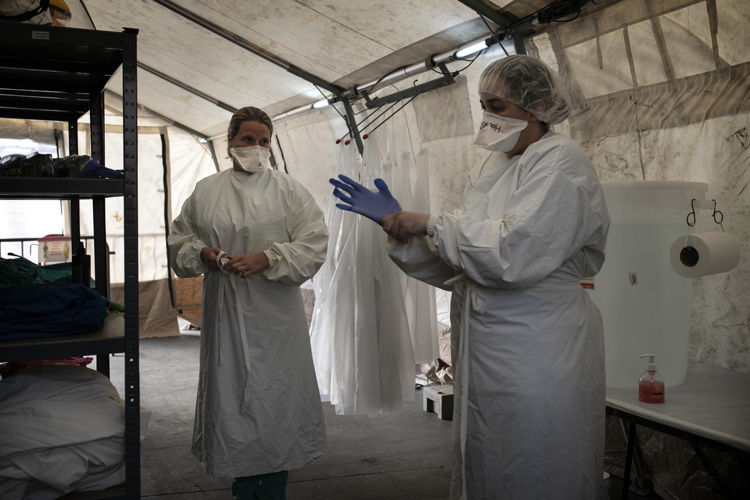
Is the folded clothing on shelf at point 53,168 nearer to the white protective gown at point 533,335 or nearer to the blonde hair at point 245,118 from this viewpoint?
the white protective gown at point 533,335

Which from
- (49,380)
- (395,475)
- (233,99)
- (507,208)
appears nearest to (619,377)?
(507,208)

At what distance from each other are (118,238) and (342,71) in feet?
12.3

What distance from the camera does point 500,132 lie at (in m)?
1.62

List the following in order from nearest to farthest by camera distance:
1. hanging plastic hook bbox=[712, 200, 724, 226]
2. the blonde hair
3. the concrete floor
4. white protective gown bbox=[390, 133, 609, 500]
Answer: white protective gown bbox=[390, 133, 609, 500] → hanging plastic hook bbox=[712, 200, 724, 226] → the blonde hair → the concrete floor

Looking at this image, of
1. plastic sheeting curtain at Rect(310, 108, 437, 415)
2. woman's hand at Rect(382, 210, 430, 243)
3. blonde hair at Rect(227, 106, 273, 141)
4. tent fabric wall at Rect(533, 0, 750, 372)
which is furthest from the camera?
plastic sheeting curtain at Rect(310, 108, 437, 415)

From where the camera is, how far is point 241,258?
2109 millimetres

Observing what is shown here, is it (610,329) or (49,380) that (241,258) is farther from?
(610,329)

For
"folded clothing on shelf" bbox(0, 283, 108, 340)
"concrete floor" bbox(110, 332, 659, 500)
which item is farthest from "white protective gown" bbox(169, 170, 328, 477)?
"folded clothing on shelf" bbox(0, 283, 108, 340)

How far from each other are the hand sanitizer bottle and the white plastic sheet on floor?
1437mm

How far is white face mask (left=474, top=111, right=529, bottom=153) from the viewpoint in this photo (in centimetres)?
161

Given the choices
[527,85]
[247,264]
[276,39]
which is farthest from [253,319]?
[276,39]

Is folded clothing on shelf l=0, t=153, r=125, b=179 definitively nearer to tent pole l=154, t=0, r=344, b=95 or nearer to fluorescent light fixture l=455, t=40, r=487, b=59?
fluorescent light fixture l=455, t=40, r=487, b=59

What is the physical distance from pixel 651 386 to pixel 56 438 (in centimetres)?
158

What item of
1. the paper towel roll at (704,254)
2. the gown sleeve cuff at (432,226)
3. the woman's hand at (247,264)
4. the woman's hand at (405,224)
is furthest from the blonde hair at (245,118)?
the paper towel roll at (704,254)
